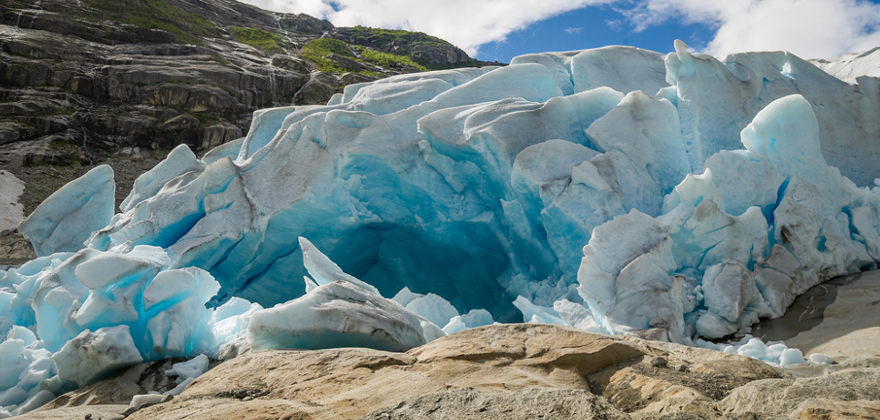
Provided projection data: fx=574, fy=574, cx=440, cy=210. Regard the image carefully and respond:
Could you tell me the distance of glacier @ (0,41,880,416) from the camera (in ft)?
17.4

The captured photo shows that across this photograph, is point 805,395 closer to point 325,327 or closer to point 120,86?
point 325,327

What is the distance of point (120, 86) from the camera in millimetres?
32812

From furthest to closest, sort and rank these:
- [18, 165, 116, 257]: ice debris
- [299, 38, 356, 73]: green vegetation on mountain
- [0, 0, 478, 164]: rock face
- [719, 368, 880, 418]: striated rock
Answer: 1. [299, 38, 356, 73]: green vegetation on mountain
2. [0, 0, 478, 164]: rock face
3. [18, 165, 116, 257]: ice debris
4. [719, 368, 880, 418]: striated rock

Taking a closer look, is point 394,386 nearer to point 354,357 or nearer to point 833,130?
point 354,357

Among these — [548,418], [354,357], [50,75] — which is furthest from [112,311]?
[50,75]

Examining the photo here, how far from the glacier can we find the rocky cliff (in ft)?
71.4

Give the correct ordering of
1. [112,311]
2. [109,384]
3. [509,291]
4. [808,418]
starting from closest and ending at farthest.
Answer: [808,418]
[109,384]
[112,311]
[509,291]

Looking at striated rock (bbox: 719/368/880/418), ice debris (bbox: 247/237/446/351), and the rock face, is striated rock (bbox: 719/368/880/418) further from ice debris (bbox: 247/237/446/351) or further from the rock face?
the rock face

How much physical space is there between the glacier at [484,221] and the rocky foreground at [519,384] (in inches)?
40.7

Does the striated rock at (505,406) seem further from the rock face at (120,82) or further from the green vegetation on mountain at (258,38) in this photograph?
the green vegetation on mountain at (258,38)

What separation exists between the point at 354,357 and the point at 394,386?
0.71m

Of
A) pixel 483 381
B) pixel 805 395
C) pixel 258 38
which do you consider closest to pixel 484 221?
pixel 483 381

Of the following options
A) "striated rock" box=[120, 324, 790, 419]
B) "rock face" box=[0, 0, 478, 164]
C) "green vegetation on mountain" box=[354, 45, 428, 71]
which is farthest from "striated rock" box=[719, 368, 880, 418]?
"green vegetation on mountain" box=[354, 45, 428, 71]

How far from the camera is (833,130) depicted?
9047 millimetres
